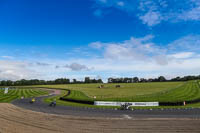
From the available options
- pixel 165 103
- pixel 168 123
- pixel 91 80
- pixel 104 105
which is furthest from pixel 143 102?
pixel 91 80

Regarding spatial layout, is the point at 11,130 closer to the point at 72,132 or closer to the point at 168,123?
the point at 72,132

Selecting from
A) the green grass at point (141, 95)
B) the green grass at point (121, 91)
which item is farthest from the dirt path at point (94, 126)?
the green grass at point (121, 91)

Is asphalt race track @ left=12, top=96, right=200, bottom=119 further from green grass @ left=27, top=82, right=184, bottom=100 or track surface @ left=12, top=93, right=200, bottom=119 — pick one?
green grass @ left=27, top=82, right=184, bottom=100

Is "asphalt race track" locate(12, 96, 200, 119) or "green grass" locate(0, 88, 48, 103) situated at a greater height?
"asphalt race track" locate(12, 96, 200, 119)

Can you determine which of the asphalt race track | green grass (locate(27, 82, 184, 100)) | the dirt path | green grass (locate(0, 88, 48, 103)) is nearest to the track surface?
the asphalt race track

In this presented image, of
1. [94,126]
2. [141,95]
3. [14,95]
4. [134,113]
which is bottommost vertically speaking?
[14,95]

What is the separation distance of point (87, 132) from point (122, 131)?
374cm

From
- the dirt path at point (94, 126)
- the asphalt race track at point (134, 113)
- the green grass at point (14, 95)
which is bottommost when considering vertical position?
the green grass at point (14, 95)

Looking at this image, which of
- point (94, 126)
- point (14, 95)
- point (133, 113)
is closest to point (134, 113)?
point (133, 113)

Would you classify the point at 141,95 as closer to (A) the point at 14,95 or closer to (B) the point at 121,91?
(B) the point at 121,91

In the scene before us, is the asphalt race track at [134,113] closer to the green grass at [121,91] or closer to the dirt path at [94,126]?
the dirt path at [94,126]

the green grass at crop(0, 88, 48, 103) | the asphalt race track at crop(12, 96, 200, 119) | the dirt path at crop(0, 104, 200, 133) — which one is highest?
the dirt path at crop(0, 104, 200, 133)

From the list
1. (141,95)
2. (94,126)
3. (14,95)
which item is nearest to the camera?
(94,126)

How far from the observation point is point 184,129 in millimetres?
17656
